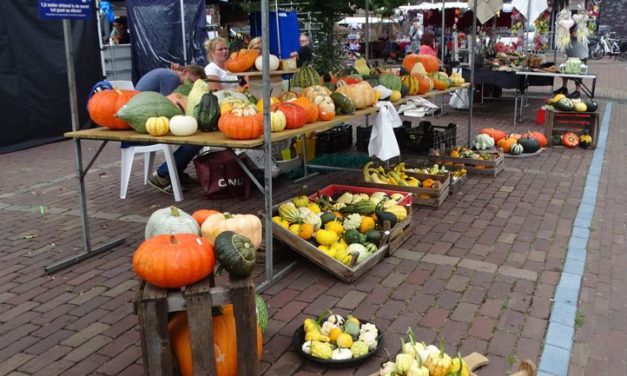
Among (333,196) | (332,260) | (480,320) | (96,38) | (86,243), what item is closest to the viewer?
(480,320)

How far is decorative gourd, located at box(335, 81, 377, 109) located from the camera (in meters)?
6.24

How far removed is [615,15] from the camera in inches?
1409

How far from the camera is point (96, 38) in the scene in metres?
12.0

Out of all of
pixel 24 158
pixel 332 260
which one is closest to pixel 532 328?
pixel 332 260

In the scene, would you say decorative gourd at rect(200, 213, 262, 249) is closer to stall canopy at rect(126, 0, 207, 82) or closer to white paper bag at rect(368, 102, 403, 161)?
white paper bag at rect(368, 102, 403, 161)

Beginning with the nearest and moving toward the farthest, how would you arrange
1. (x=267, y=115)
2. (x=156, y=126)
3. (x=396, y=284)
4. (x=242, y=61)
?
1. (x=267, y=115)
2. (x=396, y=284)
3. (x=156, y=126)
4. (x=242, y=61)

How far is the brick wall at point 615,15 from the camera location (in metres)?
35.4

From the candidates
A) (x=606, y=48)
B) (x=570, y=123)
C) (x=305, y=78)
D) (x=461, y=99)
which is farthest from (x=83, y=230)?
(x=606, y=48)

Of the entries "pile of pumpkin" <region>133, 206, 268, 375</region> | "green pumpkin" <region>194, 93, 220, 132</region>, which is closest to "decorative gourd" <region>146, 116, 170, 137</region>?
"green pumpkin" <region>194, 93, 220, 132</region>

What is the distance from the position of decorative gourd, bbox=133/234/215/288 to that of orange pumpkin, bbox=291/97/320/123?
2505mm

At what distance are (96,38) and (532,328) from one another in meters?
10.8

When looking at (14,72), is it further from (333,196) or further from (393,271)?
(393,271)

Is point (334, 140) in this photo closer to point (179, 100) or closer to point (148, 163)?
point (148, 163)

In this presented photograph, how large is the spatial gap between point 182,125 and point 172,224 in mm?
1552
